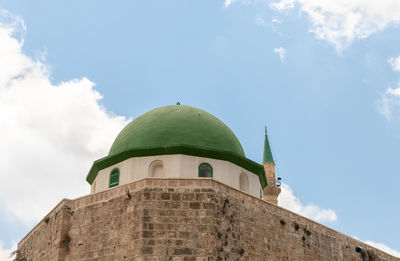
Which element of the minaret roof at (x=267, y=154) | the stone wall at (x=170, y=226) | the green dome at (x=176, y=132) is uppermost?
the minaret roof at (x=267, y=154)

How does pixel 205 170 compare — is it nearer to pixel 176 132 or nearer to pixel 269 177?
pixel 176 132

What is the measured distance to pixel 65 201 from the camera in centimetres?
1451

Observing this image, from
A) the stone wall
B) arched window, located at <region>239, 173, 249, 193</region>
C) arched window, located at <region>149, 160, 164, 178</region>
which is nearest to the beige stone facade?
arched window, located at <region>149, 160, 164, 178</region>

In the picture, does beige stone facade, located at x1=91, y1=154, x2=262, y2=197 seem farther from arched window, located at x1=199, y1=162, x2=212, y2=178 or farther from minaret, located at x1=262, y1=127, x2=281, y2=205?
minaret, located at x1=262, y1=127, x2=281, y2=205

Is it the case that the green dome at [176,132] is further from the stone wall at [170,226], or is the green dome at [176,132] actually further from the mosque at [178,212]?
the stone wall at [170,226]

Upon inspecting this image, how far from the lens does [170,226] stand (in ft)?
42.1

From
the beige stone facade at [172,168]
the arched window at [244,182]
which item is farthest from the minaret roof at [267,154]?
the beige stone facade at [172,168]

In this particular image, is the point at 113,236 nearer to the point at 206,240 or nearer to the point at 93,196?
the point at 93,196

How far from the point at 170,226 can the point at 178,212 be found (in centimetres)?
42

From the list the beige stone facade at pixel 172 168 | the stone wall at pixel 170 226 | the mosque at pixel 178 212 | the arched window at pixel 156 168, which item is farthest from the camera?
the arched window at pixel 156 168

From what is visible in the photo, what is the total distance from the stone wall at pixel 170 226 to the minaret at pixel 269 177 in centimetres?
1443

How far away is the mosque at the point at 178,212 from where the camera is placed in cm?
1283

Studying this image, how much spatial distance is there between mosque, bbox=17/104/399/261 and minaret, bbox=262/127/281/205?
1142 cm

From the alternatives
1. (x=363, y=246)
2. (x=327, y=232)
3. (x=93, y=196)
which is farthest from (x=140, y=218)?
(x=363, y=246)
